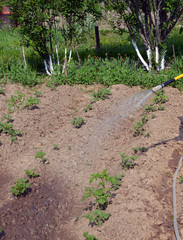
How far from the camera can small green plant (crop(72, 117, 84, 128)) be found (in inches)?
223

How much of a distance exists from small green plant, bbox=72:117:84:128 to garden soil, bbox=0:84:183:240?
0.09 metres

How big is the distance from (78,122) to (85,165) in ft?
3.89

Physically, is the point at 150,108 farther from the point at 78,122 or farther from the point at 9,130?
the point at 9,130

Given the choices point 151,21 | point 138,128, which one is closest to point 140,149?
point 138,128

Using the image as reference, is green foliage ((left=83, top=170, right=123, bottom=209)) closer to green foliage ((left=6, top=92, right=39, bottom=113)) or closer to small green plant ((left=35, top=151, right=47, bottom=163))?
small green plant ((left=35, top=151, right=47, bottom=163))

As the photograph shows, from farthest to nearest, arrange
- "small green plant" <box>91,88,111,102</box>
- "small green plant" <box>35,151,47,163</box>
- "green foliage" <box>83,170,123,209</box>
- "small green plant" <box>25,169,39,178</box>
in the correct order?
"small green plant" <box>91,88,111,102</box> < "small green plant" <box>35,151,47,163</box> < "small green plant" <box>25,169,39,178</box> < "green foliage" <box>83,170,123,209</box>

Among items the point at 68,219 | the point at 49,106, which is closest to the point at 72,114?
the point at 49,106

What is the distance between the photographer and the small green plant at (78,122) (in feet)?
18.6

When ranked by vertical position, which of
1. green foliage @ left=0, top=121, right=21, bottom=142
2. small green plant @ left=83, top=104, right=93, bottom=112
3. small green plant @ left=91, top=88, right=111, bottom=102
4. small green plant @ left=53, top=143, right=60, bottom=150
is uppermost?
small green plant @ left=91, top=88, right=111, bottom=102

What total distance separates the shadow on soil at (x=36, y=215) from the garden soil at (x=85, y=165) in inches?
0.5

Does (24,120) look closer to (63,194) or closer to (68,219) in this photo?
(63,194)

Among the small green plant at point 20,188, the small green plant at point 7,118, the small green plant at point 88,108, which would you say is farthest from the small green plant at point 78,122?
the small green plant at point 20,188

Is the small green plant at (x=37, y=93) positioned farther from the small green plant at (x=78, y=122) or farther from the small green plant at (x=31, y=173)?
the small green plant at (x=31, y=173)

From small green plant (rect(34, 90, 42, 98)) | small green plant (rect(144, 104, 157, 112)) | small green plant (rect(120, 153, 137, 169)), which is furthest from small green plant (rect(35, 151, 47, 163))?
small green plant (rect(144, 104, 157, 112))
